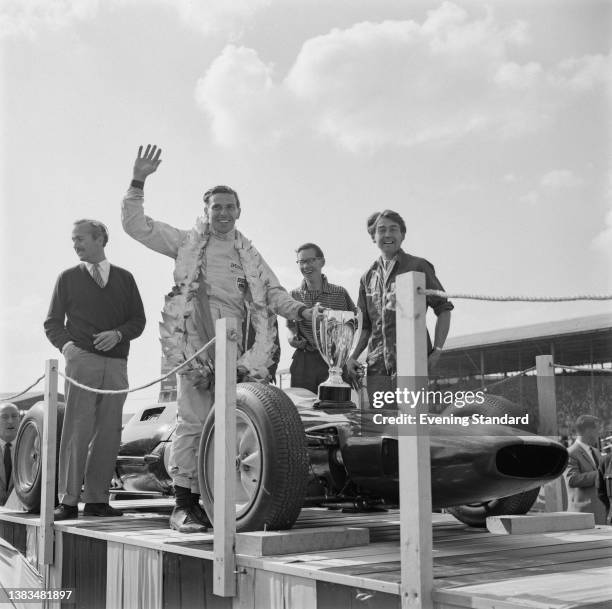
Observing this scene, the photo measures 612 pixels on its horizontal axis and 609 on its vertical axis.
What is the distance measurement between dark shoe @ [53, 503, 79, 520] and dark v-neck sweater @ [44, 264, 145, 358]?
92cm

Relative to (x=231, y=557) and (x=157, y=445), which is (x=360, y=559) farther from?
(x=157, y=445)

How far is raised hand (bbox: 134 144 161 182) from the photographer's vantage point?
393 cm

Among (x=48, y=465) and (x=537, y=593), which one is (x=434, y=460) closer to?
(x=537, y=593)

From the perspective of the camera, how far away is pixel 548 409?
392 cm

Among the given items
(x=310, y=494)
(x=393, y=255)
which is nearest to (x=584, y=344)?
(x=393, y=255)

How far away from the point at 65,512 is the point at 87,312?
1185mm

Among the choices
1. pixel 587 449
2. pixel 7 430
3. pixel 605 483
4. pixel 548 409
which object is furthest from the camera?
pixel 7 430

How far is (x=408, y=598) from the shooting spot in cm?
212

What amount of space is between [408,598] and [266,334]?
2056 mm

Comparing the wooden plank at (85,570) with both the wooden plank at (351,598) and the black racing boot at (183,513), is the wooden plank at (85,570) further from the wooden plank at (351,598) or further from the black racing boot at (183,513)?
the wooden plank at (351,598)

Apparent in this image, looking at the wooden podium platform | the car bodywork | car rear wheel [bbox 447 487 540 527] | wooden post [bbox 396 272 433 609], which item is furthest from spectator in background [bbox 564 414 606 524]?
wooden post [bbox 396 272 433 609]

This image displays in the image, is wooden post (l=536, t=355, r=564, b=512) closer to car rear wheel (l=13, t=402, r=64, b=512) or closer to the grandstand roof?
car rear wheel (l=13, t=402, r=64, b=512)

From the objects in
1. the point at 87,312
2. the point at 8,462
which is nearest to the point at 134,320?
the point at 87,312

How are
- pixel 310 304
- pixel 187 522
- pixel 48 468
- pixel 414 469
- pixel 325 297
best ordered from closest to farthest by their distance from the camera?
1. pixel 414 469
2. pixel 187 522
3. pixel 48 468
4. pixel 310 304
5. pixel 325 297
